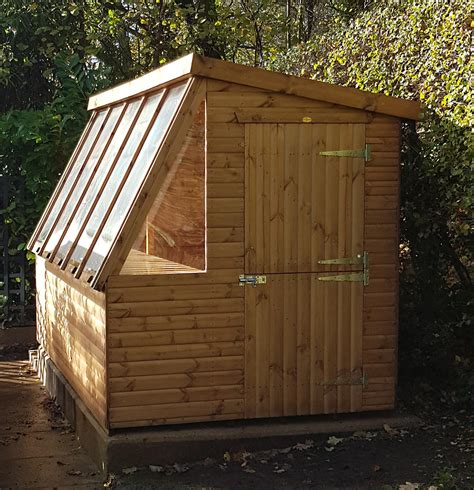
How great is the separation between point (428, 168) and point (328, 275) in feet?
4.08

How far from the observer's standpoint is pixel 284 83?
5.71m

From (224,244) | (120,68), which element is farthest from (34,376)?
(120,68)

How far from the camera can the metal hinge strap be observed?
586 cm

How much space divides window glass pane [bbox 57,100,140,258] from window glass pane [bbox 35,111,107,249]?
99 cm

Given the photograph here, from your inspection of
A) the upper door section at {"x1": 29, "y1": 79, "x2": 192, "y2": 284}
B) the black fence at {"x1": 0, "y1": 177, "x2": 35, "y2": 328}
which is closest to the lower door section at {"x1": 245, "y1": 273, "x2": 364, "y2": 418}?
the upper door section at {"x1": 29, "y1": 79, "x2": 192, "y2": 284}

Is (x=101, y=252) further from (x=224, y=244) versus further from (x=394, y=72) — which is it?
(x=394, y=72)

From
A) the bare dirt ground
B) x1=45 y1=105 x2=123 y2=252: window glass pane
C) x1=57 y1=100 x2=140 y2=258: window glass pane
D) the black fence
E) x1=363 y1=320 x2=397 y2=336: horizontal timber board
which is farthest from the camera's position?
the black fence

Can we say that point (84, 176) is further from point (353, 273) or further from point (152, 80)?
point (353, 273)

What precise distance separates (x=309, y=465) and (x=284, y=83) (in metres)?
2.52

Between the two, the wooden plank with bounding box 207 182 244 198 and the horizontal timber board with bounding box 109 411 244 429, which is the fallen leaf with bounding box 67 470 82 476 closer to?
the horizontal timber board with bounding box 109 411 244 429

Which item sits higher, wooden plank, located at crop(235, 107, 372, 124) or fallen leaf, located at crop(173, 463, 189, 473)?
wooden plank, located at crop(235, 107, 372, 124)

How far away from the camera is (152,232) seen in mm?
6316

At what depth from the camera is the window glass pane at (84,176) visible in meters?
7.50

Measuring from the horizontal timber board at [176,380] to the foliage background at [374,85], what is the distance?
1.77m
